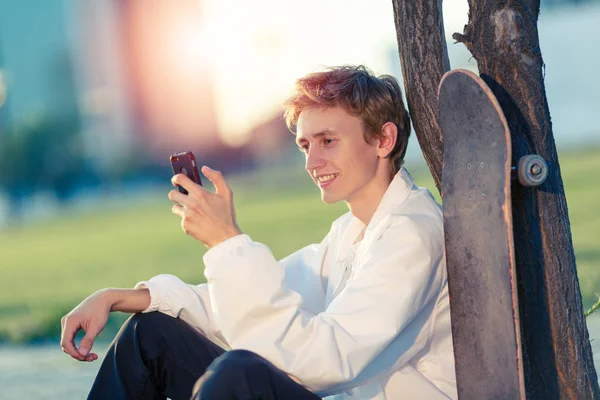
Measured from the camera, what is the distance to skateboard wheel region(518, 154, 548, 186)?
2.55 meters

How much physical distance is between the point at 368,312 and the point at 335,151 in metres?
0.54

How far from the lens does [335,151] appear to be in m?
2.85

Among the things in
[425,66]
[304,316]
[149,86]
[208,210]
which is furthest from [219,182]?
[149,86]

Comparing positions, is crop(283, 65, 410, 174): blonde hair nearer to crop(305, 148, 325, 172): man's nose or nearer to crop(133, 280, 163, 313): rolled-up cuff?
crop(305, 148, 325, 172): man's nose

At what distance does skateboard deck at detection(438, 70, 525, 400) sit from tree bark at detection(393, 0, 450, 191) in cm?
35

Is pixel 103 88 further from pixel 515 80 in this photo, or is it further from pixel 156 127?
pixel 515 80

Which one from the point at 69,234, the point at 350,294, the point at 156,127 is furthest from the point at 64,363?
the point at 156,127

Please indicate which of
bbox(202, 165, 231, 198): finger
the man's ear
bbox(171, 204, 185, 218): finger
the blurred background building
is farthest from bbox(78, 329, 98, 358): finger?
the blurred background building

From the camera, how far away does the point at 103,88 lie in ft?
251

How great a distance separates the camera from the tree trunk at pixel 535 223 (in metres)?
2.76

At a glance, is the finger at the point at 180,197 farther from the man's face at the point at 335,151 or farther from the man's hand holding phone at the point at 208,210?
the man's face at the point at 335,151

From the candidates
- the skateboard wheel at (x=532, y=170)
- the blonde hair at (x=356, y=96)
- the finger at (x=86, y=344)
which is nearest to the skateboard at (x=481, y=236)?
the skateboard wheel at (x=532, y=170)

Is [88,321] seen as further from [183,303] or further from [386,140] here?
[386,140]

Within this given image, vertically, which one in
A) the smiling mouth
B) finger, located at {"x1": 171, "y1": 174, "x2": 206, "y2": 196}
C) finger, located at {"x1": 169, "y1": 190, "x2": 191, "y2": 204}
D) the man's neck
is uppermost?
finger, located at {"x1": 171, "y1": 174, "x2": 206, "y2": 196}
